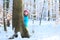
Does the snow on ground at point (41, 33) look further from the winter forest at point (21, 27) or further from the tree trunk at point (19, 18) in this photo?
the tree trunk at point (19, 18)

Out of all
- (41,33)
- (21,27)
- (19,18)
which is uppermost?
(19,18)

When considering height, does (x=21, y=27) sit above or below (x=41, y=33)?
above

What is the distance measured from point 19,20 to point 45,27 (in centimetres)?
190

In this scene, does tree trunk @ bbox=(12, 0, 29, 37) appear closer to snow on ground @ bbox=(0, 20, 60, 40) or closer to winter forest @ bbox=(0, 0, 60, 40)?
winter forest @ bbox=(0, 0, 60, 40)

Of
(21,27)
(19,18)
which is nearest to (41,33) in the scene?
(21,27)

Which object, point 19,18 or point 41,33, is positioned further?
point 41,33

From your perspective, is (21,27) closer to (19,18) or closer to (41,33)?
(19,18)

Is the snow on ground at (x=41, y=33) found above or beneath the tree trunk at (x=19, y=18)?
beneath

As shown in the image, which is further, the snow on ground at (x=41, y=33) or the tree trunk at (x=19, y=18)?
the snow on ground at (x=41, y=33)

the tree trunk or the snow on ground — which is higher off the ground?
the tree trunk

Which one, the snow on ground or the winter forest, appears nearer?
the winter forest

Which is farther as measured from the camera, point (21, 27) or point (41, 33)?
point (41, 33)

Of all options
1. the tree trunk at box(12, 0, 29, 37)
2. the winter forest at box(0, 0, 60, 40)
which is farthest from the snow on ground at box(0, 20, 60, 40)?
the tree trunk at box(12, 0, 29, 37)

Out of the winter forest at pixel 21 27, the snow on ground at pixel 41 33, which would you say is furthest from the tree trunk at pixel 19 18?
the snow on ground at pixel 41 33
